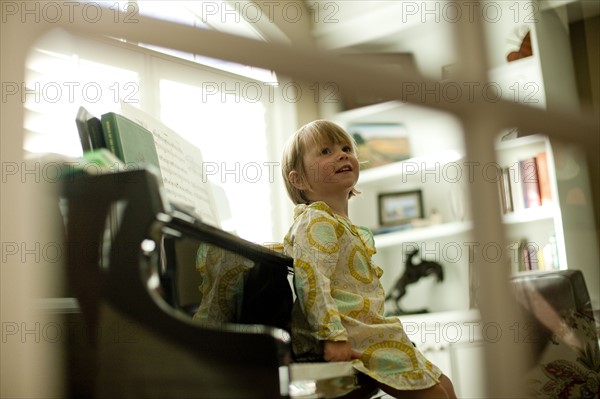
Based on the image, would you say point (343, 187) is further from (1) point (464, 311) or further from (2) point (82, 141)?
(1) point (464, 311)

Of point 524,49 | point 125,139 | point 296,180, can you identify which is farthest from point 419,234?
point 125,139

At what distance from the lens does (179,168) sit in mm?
1636

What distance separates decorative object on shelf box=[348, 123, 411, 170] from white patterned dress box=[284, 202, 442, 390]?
2505 mm

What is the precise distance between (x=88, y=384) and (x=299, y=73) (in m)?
0.84

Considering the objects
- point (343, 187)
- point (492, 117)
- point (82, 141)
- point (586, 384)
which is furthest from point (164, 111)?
point (492, 117)

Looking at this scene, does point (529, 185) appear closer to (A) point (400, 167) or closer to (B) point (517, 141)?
(A) point (400, 167)

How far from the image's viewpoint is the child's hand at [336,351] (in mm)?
1241

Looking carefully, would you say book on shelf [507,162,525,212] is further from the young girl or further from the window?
the young girl

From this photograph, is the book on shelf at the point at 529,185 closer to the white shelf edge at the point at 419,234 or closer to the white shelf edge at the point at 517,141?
the white shelf edge at the point at 517,141

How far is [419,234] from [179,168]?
2.29 metres

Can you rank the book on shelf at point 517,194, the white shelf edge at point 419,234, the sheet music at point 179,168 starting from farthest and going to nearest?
the white shelf edge at point 419,234
the book on shelf at point 517,194
the sheet music at point 179,168

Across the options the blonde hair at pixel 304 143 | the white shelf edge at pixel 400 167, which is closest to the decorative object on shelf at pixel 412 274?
the white shelf edge at pixel 400 167

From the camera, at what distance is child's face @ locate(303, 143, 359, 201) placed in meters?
1.65

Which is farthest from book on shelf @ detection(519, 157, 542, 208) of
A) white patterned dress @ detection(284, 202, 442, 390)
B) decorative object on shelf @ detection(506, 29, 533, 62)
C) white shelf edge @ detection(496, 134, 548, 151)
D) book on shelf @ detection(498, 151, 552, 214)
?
white patterned dress @ detection(284, 202, 442, 390)
